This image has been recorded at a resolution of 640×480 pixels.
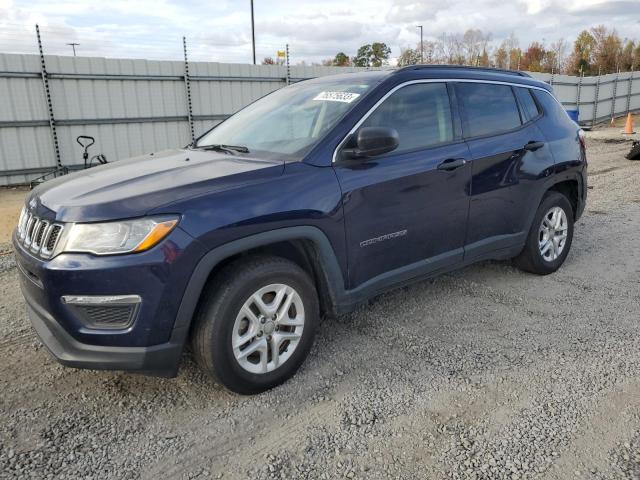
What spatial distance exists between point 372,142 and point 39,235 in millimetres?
1845

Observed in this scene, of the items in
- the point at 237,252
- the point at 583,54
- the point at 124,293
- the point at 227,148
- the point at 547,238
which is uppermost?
the point at 583,54

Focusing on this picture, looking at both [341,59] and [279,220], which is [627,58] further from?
[279,220]

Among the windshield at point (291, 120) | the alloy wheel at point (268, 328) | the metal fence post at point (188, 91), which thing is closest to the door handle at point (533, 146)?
the windshield at point (291, 120)

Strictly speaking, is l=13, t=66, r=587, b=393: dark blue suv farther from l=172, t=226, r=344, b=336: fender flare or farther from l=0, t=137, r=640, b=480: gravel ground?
l=0, t=137, r=640, b=480: gravel ground

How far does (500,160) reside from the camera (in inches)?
158

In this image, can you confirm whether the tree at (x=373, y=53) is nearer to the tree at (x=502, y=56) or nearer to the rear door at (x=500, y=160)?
the tree at (x=502, y=56)

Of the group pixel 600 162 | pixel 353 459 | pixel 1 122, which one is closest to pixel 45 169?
pixel 1 122

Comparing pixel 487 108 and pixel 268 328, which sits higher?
pixel 487 108

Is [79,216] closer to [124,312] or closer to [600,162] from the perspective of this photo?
[124,312]

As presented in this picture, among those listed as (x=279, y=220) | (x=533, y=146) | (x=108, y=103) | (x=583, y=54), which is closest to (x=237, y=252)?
(x=279, y=220)

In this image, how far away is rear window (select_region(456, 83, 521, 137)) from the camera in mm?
3922

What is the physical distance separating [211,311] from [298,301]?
54 centimetres

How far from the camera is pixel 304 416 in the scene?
2.74m

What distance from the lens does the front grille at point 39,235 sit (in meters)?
2.50
